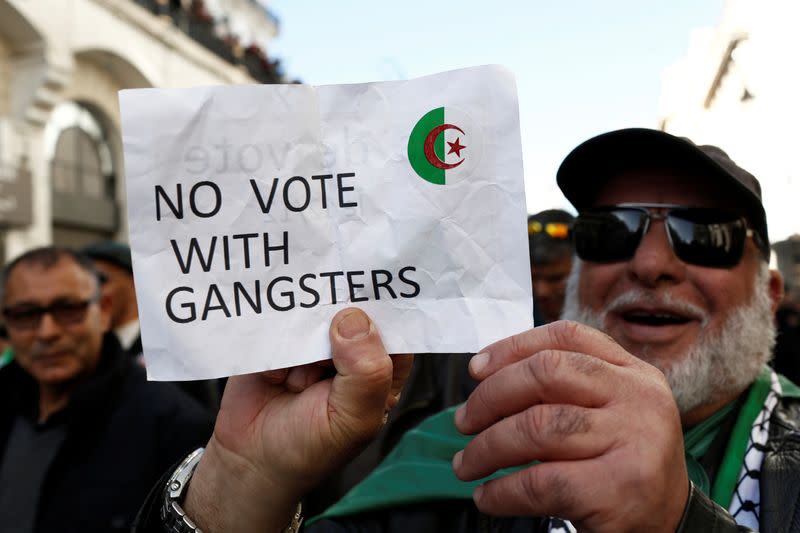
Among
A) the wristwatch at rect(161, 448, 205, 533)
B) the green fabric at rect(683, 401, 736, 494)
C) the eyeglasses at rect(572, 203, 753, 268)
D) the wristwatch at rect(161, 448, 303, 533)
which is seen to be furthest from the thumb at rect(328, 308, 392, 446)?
the eyeglasses at rect(572, 203, 753, 268)

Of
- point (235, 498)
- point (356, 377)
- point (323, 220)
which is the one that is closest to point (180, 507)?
point (235, 498)

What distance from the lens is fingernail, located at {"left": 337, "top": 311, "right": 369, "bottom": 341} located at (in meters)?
1.02

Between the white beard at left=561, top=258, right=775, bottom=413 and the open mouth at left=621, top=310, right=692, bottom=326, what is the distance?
1.4 inches

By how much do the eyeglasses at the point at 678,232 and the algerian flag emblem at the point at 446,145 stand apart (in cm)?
93

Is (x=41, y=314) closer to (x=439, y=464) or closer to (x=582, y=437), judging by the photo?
(x=439, y=464)

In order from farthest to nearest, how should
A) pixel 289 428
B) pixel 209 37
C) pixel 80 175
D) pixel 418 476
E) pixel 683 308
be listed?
pixel 209 37
pixel 80 175
pixel 683 308
pixel 418 476
pixel 289 428

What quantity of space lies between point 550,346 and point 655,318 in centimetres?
94

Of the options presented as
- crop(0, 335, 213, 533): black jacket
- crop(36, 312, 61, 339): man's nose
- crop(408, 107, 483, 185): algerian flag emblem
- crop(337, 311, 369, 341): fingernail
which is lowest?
crop(0, 335, 213, 533): black jacket

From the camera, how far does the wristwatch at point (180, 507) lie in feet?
3.93

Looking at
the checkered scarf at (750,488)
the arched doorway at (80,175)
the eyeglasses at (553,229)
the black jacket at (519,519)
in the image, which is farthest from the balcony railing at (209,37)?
the checkered scarf at (750,488)

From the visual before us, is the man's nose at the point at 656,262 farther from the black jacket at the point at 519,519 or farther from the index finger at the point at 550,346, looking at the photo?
the index finger at the point at 550,346

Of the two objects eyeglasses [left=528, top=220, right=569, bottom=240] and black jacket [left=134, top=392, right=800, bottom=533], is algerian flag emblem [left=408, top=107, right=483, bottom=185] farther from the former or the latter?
eyeglasses [left=528, top=220, right=569, bottom=240]

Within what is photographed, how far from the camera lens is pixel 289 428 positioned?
1.12 metres

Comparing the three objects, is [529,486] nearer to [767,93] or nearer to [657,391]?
[657,391]
